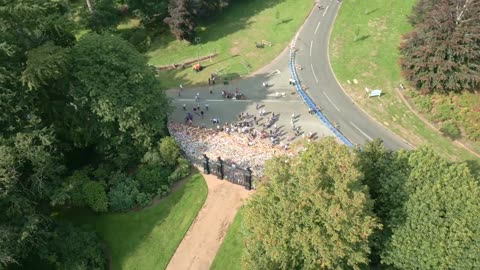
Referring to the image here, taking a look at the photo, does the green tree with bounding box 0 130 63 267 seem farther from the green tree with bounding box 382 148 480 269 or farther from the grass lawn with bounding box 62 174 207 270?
the green tree with bounding box 382 148 480 269

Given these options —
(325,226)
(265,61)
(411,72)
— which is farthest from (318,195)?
(265,61)

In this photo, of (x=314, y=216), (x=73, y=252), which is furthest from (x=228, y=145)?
(x=314, y=216)

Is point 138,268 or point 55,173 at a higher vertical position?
point 55,173

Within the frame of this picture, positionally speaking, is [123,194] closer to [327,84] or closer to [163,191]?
[163,191]

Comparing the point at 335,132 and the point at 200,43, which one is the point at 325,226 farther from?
the point at 200,43

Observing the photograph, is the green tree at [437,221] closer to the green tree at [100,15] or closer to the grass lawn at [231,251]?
the grass lawn at [231,251]

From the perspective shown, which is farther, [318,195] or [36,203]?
[36,203]

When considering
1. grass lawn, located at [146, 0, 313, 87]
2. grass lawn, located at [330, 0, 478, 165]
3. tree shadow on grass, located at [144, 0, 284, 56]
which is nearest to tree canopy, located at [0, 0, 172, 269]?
grass lawn, located at [146, 0, 313, 87]
